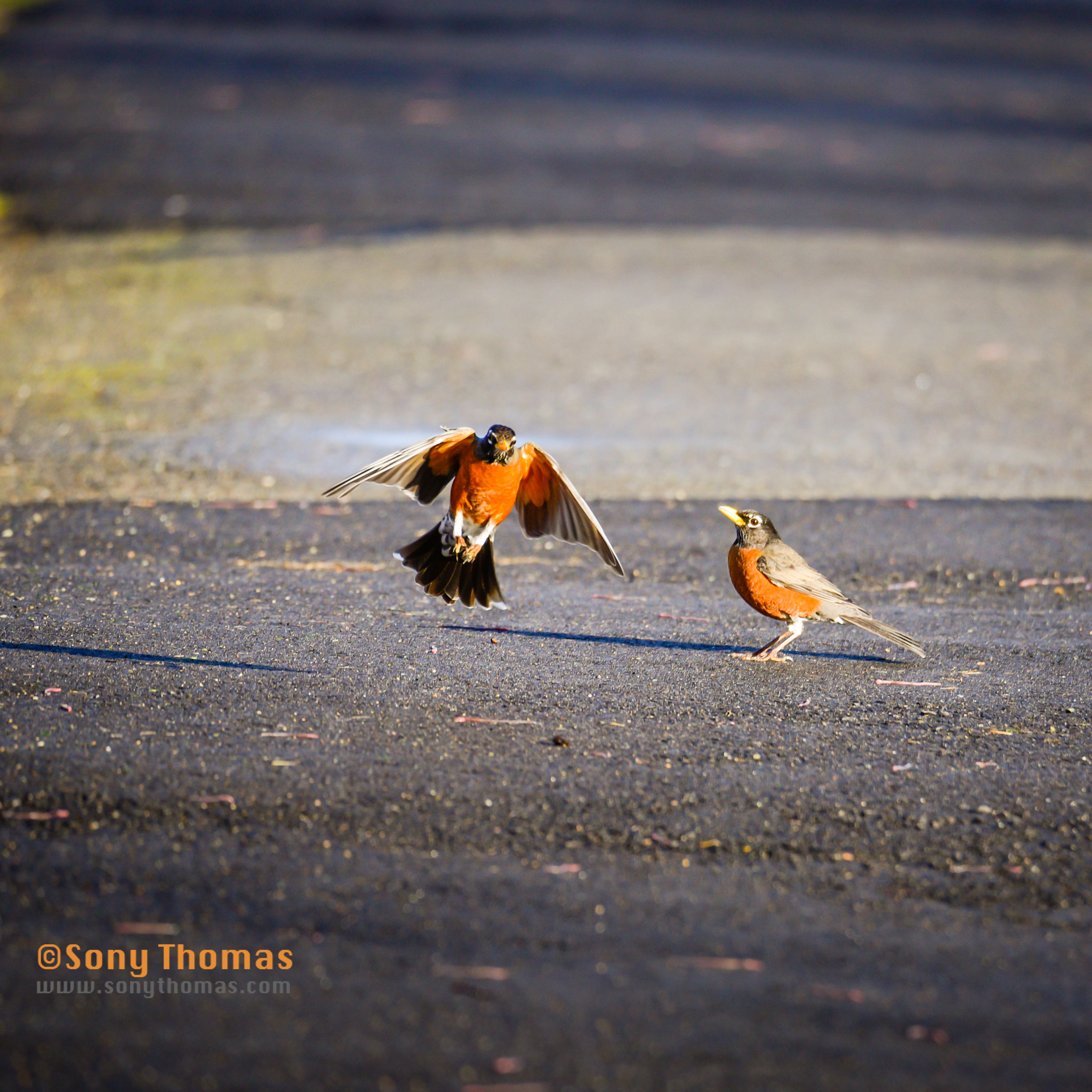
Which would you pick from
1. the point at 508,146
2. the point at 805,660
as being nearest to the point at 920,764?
the point at 805,660

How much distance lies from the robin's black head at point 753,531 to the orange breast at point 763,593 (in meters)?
0.04

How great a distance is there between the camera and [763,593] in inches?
256

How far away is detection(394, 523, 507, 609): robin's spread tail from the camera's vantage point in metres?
6.36

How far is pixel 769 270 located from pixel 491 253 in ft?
9.95

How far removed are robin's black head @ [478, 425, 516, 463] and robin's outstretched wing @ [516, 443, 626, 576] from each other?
15 cm

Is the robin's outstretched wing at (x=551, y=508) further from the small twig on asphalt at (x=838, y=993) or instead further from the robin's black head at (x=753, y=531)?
the small twig on asphalt at (x=838, y=993)

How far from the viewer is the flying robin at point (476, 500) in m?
6.13

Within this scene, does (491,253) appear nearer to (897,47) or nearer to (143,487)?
(143,487)

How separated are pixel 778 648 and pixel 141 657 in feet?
9.35

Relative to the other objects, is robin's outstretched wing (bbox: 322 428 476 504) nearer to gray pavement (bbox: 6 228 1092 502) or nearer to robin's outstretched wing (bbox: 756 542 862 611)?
robin's outstretched wing (bbox: 756 542 862 611)

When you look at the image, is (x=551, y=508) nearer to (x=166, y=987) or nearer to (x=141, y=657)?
(x=141, y=657)

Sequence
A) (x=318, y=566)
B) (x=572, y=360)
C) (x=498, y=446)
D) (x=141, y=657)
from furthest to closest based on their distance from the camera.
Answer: (x=572, y=360) → (x=318, y=566) → (x=141, y=657) → (x=498, y=446)

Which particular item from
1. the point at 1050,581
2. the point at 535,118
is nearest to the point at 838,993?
the point at 1050,581

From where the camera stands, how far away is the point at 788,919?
441 cm
